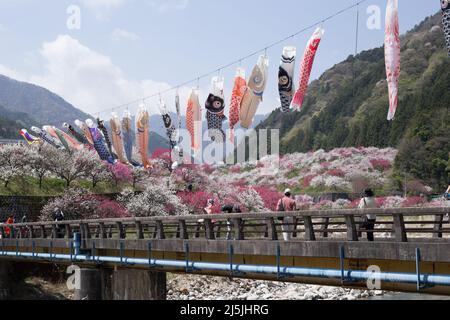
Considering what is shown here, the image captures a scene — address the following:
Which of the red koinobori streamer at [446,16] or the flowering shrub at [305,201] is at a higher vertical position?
the red koinobori streamer at [446,16]

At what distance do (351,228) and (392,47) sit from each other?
28.8 ft

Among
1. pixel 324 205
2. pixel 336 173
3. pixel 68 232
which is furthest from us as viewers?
pixel 336 173

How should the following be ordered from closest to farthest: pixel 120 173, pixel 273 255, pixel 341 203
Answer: pixel 273 255, pixel 120 173, pixel 341 203

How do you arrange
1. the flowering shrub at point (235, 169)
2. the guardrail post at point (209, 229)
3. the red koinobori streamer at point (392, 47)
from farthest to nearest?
→ the flowering shrub at point (235, 169), the red koinobori streamer at point (392, 47), the guardrail post at point (209, 229)

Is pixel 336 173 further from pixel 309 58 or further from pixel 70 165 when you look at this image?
pixel 309 58

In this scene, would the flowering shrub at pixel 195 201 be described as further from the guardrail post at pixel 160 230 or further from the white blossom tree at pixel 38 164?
the guardrail post at pixel 160 230

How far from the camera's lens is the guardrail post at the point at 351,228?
41.0 ft

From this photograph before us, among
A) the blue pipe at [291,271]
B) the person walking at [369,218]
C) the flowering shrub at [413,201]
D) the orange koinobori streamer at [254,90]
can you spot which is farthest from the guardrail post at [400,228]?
the flowering shrub at [413,201]

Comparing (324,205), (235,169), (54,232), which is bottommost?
(54,232)

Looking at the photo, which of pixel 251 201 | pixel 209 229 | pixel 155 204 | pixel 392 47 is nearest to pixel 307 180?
pixel 251 201

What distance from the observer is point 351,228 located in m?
12.6

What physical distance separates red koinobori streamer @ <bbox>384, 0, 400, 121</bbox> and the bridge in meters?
5.12
